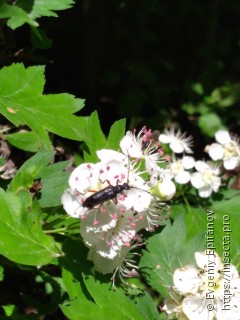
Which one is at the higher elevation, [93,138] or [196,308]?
[93,138]

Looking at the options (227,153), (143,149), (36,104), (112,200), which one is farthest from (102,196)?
(227,153)

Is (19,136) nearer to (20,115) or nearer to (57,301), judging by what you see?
(20,115)

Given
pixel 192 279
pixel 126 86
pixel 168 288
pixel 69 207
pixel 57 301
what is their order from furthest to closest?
pixel 126 86 < pixel 57 301 < pixel 168 288 < pixel 192 279 < pixel 69 207

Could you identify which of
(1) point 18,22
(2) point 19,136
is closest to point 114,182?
(2) point 19,136

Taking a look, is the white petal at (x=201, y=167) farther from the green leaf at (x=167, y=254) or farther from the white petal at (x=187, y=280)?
the white petal at (x=187, y=280)

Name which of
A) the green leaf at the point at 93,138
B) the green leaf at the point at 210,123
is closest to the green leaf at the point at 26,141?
the green leaf at the point at 93,138

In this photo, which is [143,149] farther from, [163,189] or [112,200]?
[112,200]

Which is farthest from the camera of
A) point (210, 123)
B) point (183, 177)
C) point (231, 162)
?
point (210, 123)
